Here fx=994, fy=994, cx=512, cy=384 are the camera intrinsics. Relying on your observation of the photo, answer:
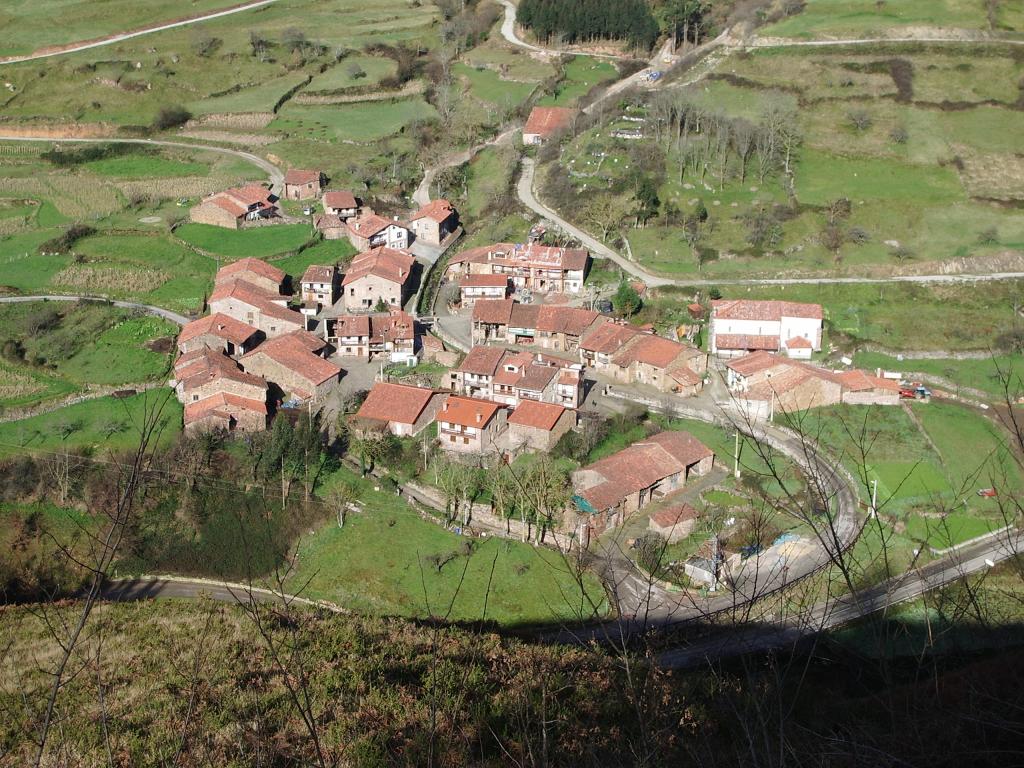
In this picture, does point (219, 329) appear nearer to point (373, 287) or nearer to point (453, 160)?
point (373, 287)

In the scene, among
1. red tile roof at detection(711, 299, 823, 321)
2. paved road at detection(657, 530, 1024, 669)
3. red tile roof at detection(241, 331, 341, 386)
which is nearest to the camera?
paved road at detection(657, 530, 1024, 669)

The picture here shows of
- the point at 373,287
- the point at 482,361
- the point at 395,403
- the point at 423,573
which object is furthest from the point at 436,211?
the point at 423,573

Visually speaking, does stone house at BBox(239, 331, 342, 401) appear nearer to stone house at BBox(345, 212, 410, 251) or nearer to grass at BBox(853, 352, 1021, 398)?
stone house at BBox(345, 212, 410, 251)

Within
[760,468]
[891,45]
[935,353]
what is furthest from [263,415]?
[891,45]

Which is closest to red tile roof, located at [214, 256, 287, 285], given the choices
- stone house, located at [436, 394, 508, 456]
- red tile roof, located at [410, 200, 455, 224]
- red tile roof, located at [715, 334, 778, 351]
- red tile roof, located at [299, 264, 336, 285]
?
red tile roof, located at [299, 264, 336, 285]

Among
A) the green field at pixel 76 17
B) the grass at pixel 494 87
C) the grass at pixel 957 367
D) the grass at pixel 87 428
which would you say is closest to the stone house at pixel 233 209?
the grass at pixel 87 428

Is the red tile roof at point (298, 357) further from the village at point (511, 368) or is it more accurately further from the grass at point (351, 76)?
the grass at point (351, 76)

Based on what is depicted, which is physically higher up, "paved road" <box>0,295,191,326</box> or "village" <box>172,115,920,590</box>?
"village" <box>172,115,920,590</box>
